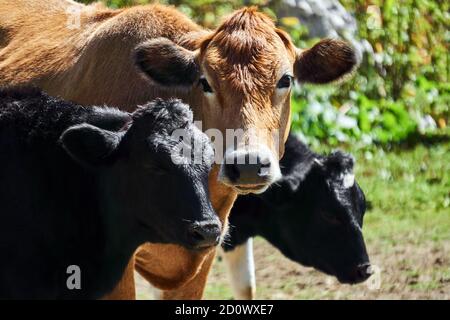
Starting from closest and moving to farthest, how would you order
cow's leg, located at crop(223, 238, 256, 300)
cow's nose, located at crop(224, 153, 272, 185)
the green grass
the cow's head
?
cow's nose, located at crop(224, 153, 272, 185) < the cow's head < cow's leg, located at crop(223, 238, 256, 300) < the green grass

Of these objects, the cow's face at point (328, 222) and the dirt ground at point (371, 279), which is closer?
the cow's face at point (328, 222)

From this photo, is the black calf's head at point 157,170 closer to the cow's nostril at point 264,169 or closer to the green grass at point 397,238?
the cow's nostril at point 264,169

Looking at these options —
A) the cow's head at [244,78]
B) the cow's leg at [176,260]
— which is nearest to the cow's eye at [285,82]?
the cow's head at [244,78]

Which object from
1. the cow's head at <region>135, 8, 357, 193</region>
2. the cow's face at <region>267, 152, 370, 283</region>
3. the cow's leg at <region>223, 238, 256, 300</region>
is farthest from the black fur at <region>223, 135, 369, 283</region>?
the cow's head at <region>135, 8, 357, 193</region>

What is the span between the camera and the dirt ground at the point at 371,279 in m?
10.7

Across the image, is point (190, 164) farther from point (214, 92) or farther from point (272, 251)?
point (272, 251)

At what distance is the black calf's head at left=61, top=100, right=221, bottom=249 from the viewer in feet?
23.3

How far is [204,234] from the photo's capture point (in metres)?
6.97

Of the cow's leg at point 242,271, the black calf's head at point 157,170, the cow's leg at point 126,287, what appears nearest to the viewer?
the black calf's head at point 157,170

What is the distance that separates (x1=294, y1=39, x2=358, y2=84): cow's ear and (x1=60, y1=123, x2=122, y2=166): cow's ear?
1.75 meters

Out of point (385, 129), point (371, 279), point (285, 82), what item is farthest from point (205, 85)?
point (385, 129)

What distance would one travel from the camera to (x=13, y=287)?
23.5 ft

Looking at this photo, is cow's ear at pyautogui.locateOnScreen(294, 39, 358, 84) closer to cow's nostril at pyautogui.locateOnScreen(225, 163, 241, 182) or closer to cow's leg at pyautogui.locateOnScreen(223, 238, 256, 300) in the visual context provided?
cow's nostril at pyautogui.locateOnScreen(225, 163, 241, 182)
